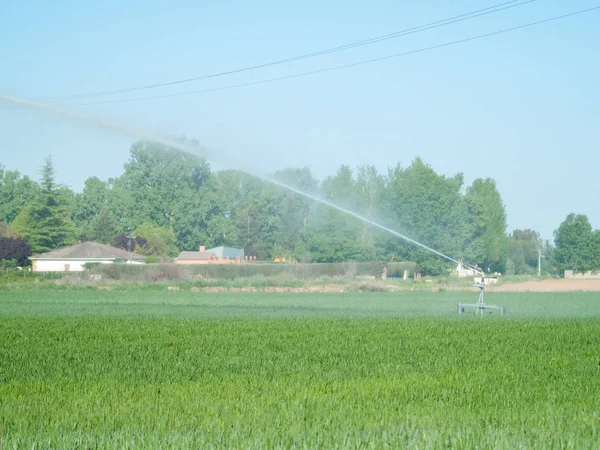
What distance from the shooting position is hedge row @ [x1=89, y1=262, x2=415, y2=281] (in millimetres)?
83688

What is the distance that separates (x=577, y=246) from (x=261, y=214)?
204 feet

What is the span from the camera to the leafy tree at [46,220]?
120m

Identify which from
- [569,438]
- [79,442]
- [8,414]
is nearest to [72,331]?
[8,414]

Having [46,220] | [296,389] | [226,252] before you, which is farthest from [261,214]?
[296,389]

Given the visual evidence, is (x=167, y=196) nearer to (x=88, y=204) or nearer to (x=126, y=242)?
(x=126, y=242)

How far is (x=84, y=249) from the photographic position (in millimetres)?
116250

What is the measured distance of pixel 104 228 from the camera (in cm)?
13725

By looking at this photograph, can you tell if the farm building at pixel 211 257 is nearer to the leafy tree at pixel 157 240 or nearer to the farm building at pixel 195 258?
the farm building at pixel 195 258

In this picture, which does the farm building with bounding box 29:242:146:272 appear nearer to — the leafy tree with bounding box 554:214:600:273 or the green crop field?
the leafy tree with bounding box 554:214:600:273

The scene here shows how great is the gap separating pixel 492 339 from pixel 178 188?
12293 cm

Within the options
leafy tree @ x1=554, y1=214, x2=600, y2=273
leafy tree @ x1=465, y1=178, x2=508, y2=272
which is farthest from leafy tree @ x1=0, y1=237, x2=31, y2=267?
leafy tree @ x1=554, y1=214, x2=600, y2=273

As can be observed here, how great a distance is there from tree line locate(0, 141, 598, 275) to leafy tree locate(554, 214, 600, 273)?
55 cm

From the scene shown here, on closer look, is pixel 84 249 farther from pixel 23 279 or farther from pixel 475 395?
pixel 475 395

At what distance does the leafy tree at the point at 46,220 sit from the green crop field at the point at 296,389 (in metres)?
98.6
